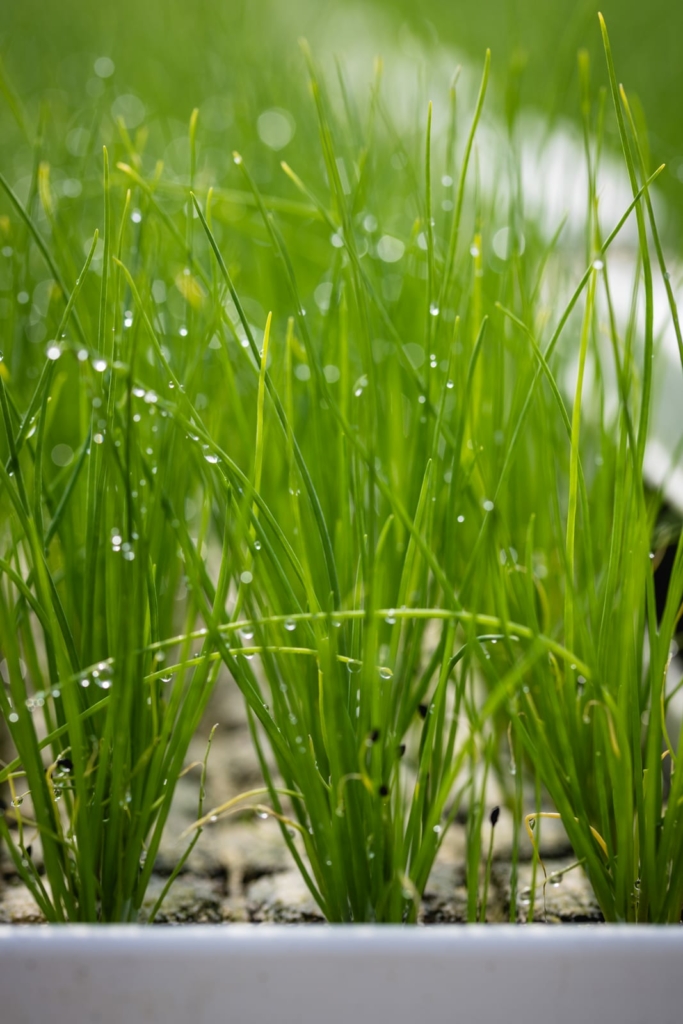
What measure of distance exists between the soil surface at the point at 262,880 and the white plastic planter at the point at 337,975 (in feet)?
0.52

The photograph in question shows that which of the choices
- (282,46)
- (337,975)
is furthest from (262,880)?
(282,46)

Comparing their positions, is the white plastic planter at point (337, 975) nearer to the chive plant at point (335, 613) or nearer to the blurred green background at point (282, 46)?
the chive plant at point (335, 613)

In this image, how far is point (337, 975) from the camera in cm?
34

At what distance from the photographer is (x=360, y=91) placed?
1517 millimetres

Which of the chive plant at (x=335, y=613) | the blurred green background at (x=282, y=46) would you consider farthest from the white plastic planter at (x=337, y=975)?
the blurred green background at (x=282, y=46)

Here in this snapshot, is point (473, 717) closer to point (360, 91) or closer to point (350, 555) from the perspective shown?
point (350, 555)

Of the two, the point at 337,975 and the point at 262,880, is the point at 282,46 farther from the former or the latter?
the point at 337,975

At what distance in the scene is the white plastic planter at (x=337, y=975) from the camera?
336 mm

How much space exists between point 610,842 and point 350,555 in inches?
8.2

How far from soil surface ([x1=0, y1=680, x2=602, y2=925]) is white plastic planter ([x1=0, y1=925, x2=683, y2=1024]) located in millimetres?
158

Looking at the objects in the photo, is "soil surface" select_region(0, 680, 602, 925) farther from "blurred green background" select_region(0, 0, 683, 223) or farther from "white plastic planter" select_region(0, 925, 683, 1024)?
"blurred green background" select_region(0, 0, 683, 223)

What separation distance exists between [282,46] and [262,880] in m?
1.61

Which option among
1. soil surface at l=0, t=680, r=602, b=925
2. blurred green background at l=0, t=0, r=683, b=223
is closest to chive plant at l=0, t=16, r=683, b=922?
soil surface at l=0, t=680, r=602, b=925

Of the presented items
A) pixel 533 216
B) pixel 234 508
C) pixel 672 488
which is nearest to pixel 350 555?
pixel 234 508
